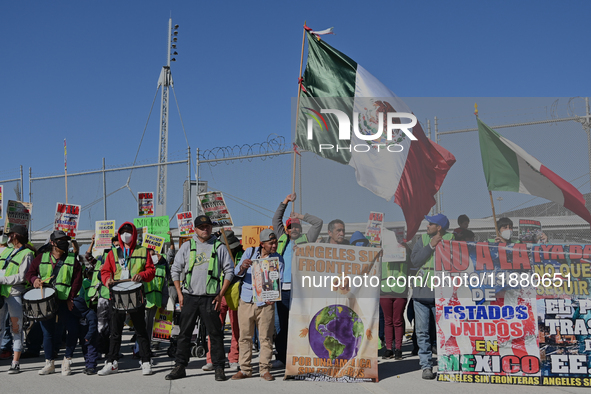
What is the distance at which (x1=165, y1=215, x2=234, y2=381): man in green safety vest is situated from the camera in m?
6.64

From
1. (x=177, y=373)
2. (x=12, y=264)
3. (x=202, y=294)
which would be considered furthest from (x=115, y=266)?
(x=177, y=373)

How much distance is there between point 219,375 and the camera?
6.55 m

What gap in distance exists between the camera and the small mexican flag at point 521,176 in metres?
7.25

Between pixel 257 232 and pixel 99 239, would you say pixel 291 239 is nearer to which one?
pixel 257 232

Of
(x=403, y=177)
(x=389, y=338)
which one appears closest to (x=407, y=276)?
(x=389, y=338)

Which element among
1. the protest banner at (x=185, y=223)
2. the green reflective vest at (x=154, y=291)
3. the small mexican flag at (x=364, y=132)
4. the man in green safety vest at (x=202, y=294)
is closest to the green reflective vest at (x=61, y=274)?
the green reflective vest at (x=154, y=291)

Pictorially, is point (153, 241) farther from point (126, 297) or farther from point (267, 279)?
point (267, 279)

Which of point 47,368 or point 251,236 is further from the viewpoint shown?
point 251,236

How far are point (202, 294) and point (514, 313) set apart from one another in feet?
12.1

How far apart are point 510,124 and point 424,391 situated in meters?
5.88

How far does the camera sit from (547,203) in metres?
9.00

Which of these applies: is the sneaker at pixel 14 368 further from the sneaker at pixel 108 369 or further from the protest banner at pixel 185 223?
the protest banner at pixel 185 223

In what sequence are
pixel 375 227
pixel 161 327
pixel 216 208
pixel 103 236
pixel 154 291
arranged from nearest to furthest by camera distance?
1. pixel 154 291
2. pixel 161 327
3. pixel 375 227
4. pixel 216 208
5. pixel 103 236

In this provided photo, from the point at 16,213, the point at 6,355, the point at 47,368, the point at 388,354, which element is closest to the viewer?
the point at 47,368
